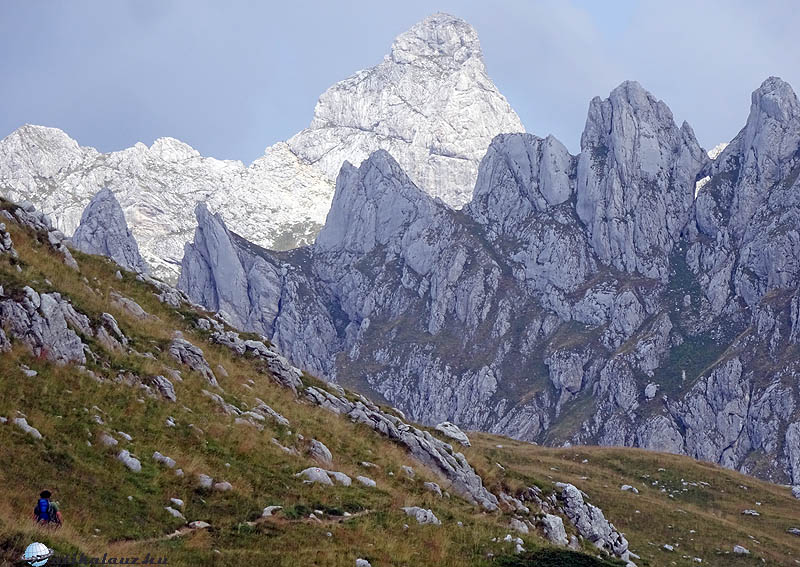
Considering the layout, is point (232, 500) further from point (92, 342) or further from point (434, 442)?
point (434, 442)

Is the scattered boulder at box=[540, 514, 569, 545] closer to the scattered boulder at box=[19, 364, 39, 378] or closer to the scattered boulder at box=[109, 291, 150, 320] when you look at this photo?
the scattered boulder at box=[109, 291, 150, 320]

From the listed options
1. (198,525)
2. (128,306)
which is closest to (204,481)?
(198,525)

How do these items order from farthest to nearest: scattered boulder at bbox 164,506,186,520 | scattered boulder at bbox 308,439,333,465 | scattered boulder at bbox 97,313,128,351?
1. scattered boulder at bbox 97,313,128,351
2. scattered boulder at bbox 308,439,333,465
3. scattered boulder at bbox 164,506,186,520

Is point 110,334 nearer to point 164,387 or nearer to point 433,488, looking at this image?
point 164,387

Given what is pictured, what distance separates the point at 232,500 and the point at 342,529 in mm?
3543

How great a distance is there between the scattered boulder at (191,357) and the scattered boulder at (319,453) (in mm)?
5527

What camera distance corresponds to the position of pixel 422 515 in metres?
28.5

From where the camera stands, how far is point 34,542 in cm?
1800

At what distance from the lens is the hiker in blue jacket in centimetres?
2027

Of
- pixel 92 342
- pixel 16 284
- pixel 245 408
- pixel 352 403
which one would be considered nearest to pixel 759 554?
pixel 352 403

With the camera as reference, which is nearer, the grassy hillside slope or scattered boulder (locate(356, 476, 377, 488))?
the grassy hillside slope

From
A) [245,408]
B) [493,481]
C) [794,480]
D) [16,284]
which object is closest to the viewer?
[16,284]

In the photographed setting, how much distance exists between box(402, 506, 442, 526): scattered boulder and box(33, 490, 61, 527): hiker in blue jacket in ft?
38.9

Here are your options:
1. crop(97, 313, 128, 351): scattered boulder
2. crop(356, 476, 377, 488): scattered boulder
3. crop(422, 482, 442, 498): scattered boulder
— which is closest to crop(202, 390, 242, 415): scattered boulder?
crop(97, 313, 128, 351): scattered boulder
